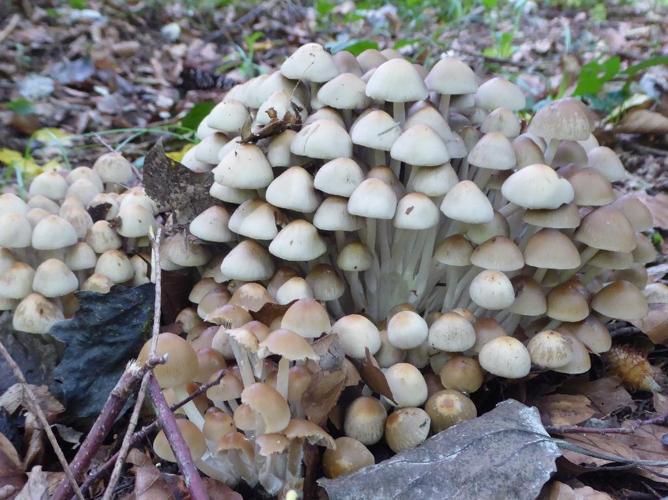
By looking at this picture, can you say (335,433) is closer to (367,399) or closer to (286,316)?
(367,399)

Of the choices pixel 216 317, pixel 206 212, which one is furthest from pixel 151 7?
pixel 216 317

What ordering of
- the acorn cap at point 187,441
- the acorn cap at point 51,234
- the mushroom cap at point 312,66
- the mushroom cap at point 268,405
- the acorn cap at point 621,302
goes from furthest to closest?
the acorn cap at point 51,234
the mushroom cap at point 312,66
the acorn cap at point 621,302
the acorn cap at point 187,441
the mushroom cap at point 268,405

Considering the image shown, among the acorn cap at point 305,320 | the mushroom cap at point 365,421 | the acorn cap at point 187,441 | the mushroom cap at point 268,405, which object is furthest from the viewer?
the mushroom cap at point 365,421

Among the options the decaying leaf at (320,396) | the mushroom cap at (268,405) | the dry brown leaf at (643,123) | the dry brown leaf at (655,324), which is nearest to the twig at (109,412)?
the mushroom cap at (268,405)

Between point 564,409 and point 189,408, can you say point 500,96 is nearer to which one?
point 564,409

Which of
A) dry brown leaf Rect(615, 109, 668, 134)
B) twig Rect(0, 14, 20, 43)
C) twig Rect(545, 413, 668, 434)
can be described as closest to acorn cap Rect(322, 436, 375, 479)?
twig Rect(545, 413, 668, 434)

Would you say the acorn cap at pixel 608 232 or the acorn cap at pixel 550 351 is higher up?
the acorn cap at pixel 608 232

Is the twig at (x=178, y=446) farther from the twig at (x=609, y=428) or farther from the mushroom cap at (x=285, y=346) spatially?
the twig at (x=609, y=428)

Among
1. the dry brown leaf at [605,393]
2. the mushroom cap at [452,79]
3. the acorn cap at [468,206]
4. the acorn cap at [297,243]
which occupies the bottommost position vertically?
the dry brown leaf at [605,393]
